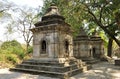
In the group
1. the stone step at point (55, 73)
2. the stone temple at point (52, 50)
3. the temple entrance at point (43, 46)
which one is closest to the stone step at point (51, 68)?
the stone temple at point (52, 50)

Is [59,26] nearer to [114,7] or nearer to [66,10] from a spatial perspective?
[66,10]

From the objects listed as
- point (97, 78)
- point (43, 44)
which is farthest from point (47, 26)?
point (97, 78)

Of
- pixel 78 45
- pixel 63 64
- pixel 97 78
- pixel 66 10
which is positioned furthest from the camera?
pixel 78 45

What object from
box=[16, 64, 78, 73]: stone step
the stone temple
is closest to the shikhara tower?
the stone temple

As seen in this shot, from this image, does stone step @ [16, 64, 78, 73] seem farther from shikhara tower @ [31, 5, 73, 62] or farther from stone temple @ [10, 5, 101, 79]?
shikhara tower @ [31, 5, 73, 62]

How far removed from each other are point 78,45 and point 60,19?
27.9 ft

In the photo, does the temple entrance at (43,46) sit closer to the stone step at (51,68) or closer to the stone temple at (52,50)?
the stone temple at (52,50)

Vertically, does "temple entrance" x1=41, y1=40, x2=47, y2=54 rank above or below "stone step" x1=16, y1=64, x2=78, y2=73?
above

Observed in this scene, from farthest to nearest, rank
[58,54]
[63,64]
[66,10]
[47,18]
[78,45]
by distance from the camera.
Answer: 1. [78,45]
2. [66,10]
3. [47,18]
4. [58,54]
5. [63,64]

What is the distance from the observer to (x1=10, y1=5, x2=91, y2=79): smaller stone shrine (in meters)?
10.8

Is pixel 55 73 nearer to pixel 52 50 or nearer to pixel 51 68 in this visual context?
pixel 51 68

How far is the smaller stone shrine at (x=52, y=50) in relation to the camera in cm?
1083

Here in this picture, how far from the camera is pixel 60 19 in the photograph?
12305 mm

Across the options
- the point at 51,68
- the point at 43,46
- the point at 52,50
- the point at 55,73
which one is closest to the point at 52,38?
the point at 52,50
